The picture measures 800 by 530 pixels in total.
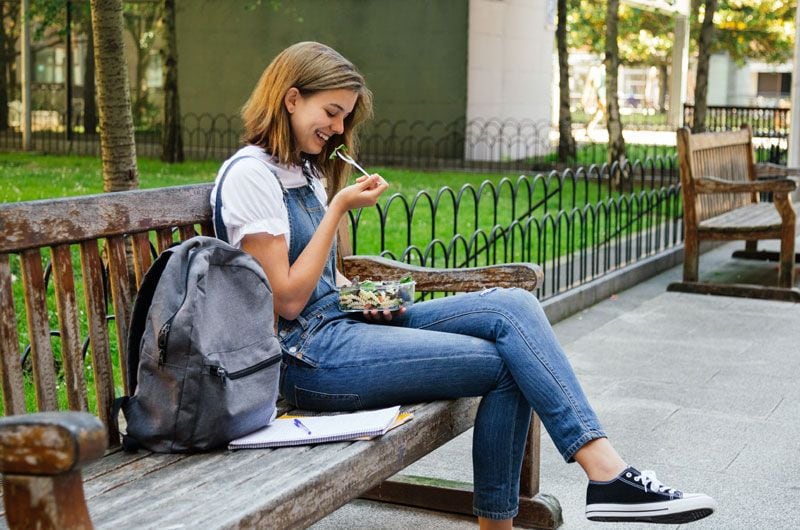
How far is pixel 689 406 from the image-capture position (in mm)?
5535

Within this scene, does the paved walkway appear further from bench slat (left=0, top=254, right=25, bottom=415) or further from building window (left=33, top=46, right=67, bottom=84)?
building window (left=33, top=46, right=67, bottom=84)

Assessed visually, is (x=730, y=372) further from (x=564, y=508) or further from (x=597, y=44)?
(x=597, y=44)

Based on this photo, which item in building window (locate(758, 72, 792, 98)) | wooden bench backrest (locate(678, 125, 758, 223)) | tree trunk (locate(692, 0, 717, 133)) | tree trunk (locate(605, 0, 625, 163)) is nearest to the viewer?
wooden bench backrest (locate(678, 125, 758, 223))

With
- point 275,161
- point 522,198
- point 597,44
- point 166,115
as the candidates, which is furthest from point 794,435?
point 597,44

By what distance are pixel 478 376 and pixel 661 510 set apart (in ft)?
2.06

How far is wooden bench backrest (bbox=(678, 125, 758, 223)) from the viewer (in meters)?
8.52

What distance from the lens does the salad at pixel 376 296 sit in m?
3.57

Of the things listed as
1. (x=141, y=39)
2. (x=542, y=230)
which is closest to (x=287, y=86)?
(x=542, y=230)

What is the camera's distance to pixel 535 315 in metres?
3.45

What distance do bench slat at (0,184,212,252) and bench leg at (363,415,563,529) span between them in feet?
4.12

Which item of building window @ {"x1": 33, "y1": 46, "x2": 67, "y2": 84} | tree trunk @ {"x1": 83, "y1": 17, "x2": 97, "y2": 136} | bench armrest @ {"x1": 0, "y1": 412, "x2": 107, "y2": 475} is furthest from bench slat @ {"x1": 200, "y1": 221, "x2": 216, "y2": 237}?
building window @ {"x1": 33, "y1": 46, "x2": 67, "y2": 84}

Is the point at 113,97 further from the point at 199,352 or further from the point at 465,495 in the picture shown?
the point at 199,352

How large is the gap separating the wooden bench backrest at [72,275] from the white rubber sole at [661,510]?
1360 mm

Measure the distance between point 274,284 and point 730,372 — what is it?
3.65m
